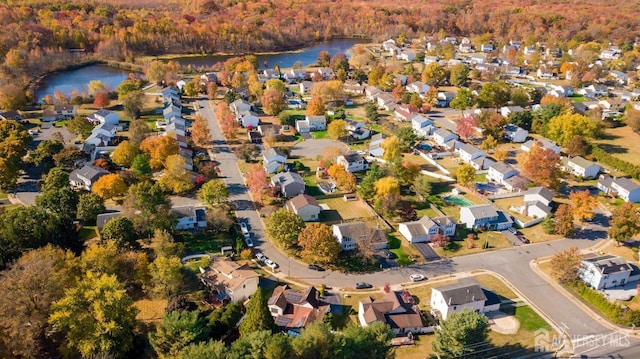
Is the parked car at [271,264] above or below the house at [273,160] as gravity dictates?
below

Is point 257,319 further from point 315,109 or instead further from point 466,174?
point 315,109

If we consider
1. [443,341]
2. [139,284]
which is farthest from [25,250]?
[443,341]

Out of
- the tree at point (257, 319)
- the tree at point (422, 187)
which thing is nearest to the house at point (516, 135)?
the tree at point (422, 187)

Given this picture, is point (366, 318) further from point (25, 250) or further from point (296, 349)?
point (25, 250)

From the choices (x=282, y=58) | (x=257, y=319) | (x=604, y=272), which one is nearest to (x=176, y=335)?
(x=257, y=319)

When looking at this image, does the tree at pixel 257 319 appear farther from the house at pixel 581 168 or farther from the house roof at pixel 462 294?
the house at pixel 581 168

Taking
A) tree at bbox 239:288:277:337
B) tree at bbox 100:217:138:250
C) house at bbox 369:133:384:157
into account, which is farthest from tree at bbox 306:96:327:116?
tree at bbox 239:288:277:337
